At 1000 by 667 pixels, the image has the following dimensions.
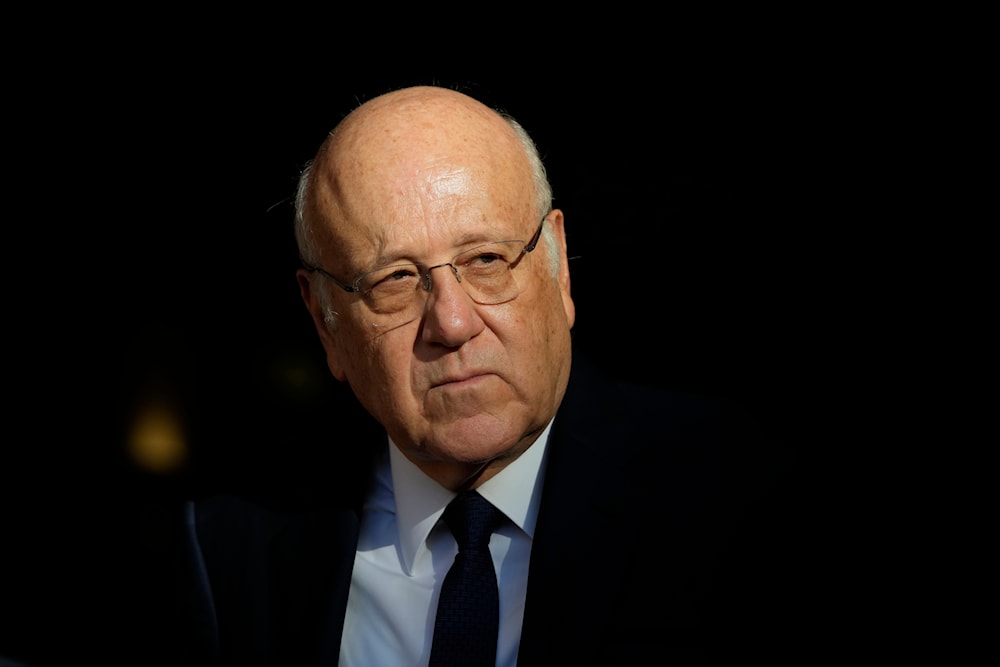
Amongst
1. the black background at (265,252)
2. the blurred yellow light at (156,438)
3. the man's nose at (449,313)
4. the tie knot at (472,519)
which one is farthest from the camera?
the blurred yellow light at (156,438)

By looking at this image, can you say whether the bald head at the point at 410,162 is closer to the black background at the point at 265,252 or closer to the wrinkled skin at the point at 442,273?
the wrinkled skin at the point at 442,273

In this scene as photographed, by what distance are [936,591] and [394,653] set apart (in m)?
1.22

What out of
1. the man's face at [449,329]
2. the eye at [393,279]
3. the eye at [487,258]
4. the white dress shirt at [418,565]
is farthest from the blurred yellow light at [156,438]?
the eye at [487,258]

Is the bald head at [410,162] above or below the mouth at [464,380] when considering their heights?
above

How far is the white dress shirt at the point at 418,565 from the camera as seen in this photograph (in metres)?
2.25

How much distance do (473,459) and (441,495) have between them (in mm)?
239

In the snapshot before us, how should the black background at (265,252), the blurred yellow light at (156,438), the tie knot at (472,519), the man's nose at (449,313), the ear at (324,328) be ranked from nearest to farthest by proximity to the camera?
1. the man's nose at (449,313)
2. the tie knot at (472,519)
3. the ear at (324,328)
4. the black background at (265,252)
5. the blurred yellow light at (156,438)

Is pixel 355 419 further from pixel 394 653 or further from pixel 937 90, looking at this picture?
pixel 937 90

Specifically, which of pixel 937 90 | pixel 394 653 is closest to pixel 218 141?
pixel 394 653

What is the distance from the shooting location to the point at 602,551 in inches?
85.3

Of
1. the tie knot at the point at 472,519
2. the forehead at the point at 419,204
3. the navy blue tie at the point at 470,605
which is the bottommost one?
the navy blue tie at the point at 470,605

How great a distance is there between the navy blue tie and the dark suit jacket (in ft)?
0.35

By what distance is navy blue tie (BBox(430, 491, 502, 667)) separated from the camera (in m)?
2.15

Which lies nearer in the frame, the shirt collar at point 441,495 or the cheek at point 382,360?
the cheek at point 382,360
